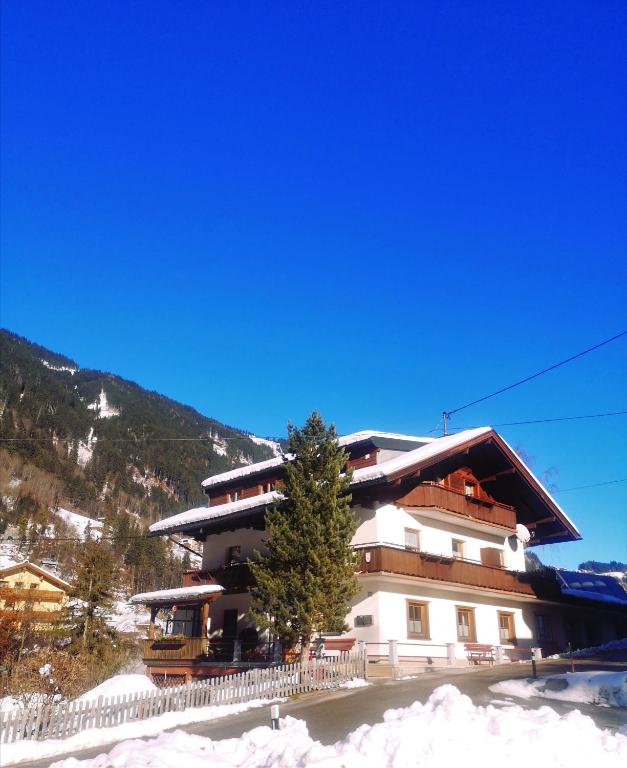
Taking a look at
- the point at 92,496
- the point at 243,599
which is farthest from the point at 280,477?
the point at 92,496

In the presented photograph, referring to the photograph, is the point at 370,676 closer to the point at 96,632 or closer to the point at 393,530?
the point at 393,530

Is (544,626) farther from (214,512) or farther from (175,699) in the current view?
(175,699)

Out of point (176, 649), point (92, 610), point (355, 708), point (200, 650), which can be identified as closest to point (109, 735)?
point (355, 708)

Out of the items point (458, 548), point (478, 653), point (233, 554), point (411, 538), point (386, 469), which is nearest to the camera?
point (386, 469)

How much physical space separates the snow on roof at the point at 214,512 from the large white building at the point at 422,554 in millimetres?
118

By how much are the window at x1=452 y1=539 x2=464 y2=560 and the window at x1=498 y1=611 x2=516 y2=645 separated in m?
3.64

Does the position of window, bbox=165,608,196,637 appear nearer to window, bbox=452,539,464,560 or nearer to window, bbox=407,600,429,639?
window, bbox=407,600,429,639

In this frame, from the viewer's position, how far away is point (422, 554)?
27.1 meters

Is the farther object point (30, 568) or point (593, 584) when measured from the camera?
point (30, 568)

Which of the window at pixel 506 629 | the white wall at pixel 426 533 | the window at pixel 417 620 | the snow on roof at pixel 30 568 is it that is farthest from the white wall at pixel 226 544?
the snow on roof at pixel 30 568

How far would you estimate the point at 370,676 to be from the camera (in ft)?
74.9

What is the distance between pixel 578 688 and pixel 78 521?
15004 centimetres

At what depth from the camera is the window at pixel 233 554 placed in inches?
1261

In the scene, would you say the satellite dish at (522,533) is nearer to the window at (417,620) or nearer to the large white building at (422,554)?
the large white building at (422,554)
